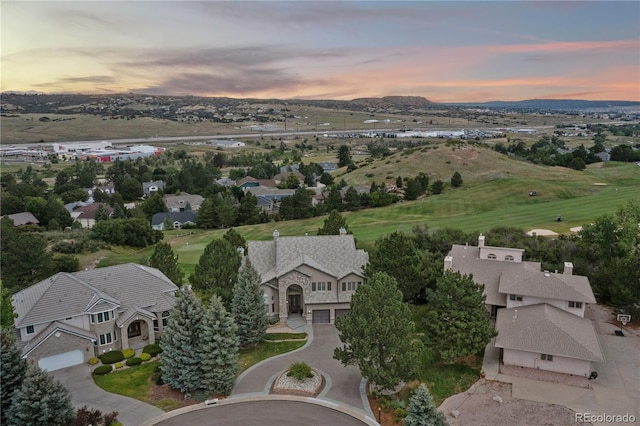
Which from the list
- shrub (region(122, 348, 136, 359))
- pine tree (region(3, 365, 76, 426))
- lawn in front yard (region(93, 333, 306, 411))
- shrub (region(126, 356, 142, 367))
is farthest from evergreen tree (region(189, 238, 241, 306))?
pine tree (region(3, 365, 76, 426))

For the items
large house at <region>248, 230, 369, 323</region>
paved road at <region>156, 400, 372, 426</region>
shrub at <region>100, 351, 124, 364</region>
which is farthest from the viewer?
large house at <region>248, 230, 369, 323</region>

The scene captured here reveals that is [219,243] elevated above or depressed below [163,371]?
above

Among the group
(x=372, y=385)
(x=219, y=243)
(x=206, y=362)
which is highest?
(x=219, y=243)

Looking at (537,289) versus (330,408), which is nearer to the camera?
(330,408)

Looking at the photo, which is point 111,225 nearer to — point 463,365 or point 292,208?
point 292,208

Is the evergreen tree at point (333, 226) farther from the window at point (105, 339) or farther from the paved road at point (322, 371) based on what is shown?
the window at point (105, 339)

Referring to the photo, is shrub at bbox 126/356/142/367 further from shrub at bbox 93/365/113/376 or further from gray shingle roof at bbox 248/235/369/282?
gray shingle roof at bbox 248/235/369/282

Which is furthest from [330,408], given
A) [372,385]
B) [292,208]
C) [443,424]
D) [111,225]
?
[292,208]
